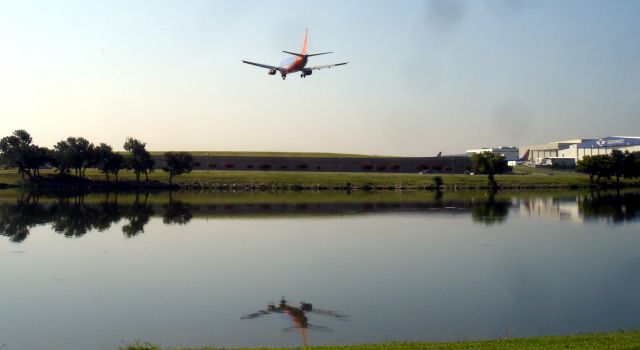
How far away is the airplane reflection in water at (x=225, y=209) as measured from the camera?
4507 centimetres

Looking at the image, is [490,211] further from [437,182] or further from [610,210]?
[437,182]

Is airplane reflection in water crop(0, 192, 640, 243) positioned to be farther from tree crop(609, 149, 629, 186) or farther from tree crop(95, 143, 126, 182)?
tree crop(609, 149, 629, 186)

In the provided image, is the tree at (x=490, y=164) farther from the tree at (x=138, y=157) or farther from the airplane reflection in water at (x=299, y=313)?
the airplane reflection in water at (x=299, y=313)

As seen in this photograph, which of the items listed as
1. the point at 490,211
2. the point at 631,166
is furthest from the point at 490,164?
the point at 490,211

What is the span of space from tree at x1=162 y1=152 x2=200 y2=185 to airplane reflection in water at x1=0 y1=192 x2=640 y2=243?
671 inches

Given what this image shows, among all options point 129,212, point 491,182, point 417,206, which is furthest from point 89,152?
point 491,182

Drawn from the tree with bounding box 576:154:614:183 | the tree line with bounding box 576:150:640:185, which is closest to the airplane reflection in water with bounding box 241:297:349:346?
the tree with bounding box 576:154:614:183

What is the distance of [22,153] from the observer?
84188mm

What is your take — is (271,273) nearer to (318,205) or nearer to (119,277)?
(119,277)

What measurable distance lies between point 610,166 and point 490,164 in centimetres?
1840

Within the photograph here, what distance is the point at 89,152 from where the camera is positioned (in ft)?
289

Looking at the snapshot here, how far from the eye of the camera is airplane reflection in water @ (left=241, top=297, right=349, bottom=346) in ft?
58.2

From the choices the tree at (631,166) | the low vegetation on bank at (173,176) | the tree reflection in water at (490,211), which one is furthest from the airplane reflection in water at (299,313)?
the tree at (631,166)

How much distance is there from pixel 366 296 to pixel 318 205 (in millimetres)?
39722
